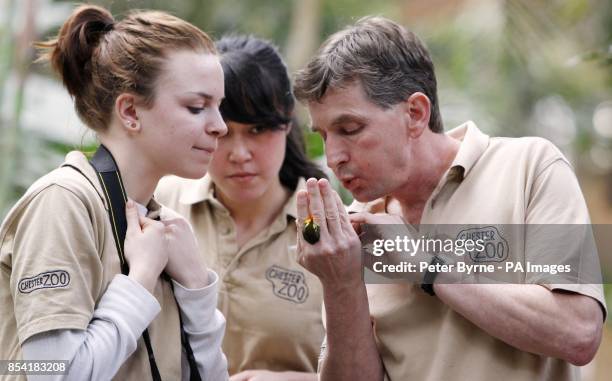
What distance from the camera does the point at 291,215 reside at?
12.2ft

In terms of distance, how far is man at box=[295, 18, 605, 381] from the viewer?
8.63ft

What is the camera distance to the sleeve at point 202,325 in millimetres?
2771

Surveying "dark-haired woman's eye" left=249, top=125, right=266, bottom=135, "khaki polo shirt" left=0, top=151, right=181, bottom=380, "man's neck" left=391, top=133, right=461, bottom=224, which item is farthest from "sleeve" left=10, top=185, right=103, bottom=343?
"dark-haired woman's eye" left=249, top=125, right=266, bottom=135

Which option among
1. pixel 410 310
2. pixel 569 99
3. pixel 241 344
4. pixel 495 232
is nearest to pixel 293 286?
pixel 241 344

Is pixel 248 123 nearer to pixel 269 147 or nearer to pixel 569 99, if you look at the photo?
pixel 269 147

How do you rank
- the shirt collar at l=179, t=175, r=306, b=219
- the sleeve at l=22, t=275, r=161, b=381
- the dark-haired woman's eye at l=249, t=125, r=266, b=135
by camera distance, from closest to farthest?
the sleeve at l=22, t=275, r=161, b=381
the dark-haired woman's eye at l=249, t=125, r=266, b=135
the shirt collar at l=179, t=175, r=306, b=219

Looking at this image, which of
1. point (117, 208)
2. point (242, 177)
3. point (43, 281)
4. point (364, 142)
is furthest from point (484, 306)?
point (242, 177)

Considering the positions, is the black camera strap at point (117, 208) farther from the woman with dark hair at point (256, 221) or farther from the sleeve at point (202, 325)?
the woman with dark hair at point (256, 221)

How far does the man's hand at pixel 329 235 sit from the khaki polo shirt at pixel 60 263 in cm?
51

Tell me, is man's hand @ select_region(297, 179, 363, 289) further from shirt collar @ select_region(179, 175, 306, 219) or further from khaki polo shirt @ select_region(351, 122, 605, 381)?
shirt collar @ select_region(179, 175, 306, 219)

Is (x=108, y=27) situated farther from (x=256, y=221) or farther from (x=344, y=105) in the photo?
(x=256, y=221)

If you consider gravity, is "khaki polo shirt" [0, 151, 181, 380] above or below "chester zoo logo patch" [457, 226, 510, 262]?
below

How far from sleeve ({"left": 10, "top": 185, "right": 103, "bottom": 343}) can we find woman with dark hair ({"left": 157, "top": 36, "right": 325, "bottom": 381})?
1.09m

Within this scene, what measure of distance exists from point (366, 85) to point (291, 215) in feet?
3.03
